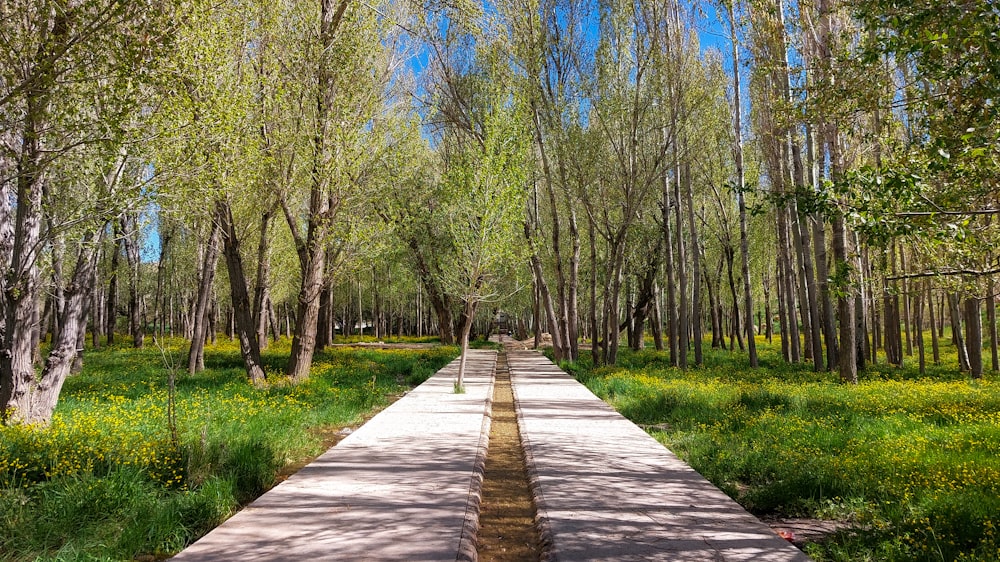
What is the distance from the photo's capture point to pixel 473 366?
22.9 metres

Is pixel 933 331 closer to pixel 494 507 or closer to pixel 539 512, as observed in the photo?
pixel 494 507

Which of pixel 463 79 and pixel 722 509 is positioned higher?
pixel 463 79

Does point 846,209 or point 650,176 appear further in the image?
point 650,176

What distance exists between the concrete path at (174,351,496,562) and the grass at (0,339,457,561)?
1.44ft

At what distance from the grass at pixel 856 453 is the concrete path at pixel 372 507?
261cm

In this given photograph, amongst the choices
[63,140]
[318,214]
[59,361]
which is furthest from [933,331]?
[63,140]

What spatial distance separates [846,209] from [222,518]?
5986 millimetres

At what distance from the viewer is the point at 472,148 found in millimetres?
14422

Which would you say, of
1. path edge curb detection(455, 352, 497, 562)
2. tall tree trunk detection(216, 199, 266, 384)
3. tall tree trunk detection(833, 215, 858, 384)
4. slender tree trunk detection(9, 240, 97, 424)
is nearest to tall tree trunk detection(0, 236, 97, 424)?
slender tree trunk detection(9, 240, 97, 424)

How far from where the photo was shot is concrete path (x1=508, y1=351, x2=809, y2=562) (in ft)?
13.6

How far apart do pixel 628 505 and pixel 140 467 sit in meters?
4.45

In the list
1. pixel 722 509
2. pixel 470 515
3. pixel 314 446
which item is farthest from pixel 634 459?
pixel 314 446

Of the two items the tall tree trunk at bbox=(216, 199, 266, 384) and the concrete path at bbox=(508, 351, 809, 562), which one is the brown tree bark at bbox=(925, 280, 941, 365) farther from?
the tall tree trunk at bbox=(216, 199, 266, 384)

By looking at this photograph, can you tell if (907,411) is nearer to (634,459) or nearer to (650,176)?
(634,459)
